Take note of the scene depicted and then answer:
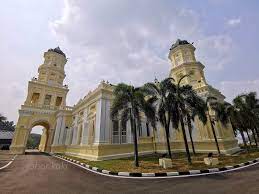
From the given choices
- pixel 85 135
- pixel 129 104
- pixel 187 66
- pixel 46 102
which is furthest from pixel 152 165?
pixel 46 102

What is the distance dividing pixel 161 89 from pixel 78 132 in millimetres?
15733

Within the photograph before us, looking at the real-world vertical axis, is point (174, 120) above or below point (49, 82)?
below

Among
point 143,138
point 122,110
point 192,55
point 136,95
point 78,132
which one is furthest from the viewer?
point 192,55

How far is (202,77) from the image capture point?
26.1 metres

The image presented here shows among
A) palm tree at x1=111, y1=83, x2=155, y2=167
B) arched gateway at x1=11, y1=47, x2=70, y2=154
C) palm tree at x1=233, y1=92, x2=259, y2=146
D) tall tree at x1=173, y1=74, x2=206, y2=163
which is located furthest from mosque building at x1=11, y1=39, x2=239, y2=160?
palm tree at x1=111, y1=83, x2=155, y2=167

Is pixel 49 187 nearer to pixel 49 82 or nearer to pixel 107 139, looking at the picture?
pixel 107 139

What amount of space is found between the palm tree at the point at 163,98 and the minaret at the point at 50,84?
2549 centimetres

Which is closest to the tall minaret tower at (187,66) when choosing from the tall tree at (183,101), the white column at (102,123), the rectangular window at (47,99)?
the tall tree at (183,101)

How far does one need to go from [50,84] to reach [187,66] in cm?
2845

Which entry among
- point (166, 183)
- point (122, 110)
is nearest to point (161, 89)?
point (122, 110)

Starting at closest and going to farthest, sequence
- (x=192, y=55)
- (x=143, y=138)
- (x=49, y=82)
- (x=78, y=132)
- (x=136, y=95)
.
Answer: (x=136, y=95)
(x=143, y=138)
(x=78, y=132)
(x=192, y=55)
(x=49, y=82)

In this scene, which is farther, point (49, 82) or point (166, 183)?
point (49, 82)

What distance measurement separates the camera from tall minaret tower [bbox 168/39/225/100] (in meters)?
25.7

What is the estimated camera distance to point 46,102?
3478 cm
